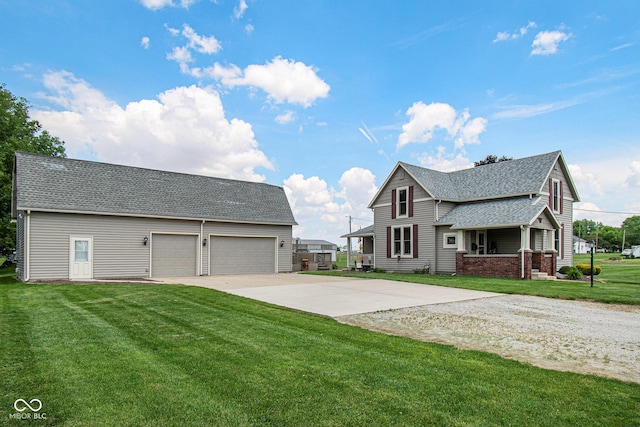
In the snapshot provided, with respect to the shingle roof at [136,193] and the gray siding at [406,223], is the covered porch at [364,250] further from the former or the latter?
the shingle roof at [136,193]

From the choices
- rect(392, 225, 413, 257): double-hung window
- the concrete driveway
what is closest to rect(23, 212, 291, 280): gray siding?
the concrete driveway

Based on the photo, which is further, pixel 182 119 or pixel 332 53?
pixel 182 119

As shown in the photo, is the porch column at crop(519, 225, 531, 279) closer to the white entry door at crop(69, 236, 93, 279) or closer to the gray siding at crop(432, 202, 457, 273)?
the gray siding at crop(432, 202, 457, 273)

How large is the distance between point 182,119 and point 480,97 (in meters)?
14.2

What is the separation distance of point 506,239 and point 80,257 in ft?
67.8

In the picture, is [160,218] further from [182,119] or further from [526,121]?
[526,121]

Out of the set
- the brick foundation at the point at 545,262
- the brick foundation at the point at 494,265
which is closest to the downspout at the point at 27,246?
the brick foundation at the point at 494,265

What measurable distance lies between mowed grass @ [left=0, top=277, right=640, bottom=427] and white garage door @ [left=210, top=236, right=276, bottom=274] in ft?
47.9

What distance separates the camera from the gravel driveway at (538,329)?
211 inches

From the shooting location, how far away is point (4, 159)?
78.4ft

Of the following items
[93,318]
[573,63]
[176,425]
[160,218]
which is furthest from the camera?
[160,218]

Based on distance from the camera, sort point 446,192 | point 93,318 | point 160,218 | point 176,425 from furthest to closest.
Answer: point 446,192 < point 160,218 < point 93,318 < point 176,425

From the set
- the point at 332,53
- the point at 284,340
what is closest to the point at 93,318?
the point at 284,340

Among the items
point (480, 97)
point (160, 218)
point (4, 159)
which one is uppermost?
point (480, 97)
